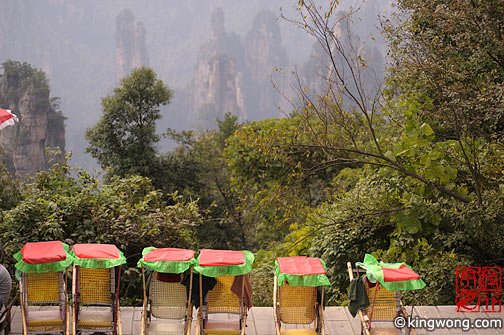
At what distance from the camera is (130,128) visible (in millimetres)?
21172

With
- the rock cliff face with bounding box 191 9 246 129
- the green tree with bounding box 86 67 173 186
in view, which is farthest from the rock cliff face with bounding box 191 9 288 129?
the green tree with bounding box 86 67 173 186

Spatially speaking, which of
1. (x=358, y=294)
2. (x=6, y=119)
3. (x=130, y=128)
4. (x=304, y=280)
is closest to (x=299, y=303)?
(x=304, y=280)

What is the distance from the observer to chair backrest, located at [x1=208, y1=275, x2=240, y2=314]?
473cm

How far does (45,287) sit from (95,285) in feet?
1.57

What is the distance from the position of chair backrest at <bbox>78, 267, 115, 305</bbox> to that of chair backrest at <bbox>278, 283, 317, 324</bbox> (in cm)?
173

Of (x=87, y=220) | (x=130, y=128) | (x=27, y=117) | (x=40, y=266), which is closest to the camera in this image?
(x=40, y=266)

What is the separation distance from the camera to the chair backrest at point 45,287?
4.56 m

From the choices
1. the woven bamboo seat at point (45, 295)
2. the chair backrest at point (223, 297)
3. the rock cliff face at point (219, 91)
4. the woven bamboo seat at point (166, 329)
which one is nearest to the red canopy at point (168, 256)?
the chair backrest at point (223, 297)

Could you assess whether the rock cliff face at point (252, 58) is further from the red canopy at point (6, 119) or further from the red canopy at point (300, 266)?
the red canopy at point (300, 266)

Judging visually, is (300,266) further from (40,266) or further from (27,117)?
(27,117)

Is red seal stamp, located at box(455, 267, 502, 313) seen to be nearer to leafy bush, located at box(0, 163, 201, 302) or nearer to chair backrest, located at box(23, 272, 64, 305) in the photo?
leafy bush, located at box(0, 163, 201, 302)

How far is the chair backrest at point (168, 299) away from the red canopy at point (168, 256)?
0.70ft

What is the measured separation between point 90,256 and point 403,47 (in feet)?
19.9

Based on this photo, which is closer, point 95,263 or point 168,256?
point 95,263
